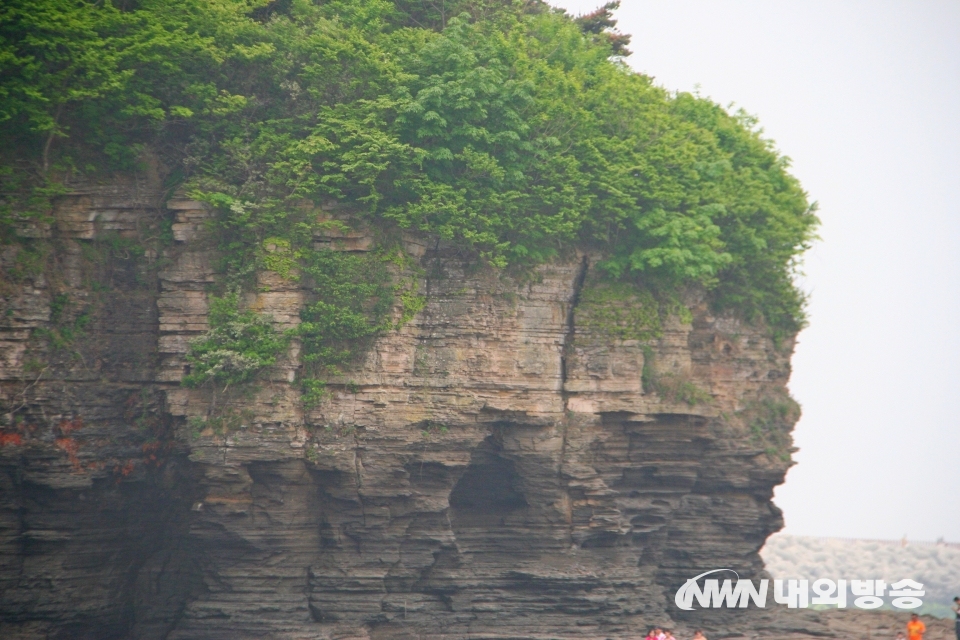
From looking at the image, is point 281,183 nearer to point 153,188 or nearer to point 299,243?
point 299,243

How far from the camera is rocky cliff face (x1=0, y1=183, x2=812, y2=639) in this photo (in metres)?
23.5

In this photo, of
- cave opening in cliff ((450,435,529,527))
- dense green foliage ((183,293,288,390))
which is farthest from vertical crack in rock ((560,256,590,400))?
dense green foliage ((183,293,288,390))

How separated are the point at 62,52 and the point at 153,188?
3449 millimetres

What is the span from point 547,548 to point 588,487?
1772 mm

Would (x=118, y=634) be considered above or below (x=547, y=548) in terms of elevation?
below

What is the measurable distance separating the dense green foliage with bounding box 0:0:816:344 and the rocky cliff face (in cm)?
96

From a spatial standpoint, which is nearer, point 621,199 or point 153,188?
A: point 153,188

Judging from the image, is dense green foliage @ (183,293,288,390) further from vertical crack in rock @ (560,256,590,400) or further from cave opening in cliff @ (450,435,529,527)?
vertical crack in rock @ (560,256,590,400)

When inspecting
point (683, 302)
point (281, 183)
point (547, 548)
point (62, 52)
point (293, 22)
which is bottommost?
point (547, 548)

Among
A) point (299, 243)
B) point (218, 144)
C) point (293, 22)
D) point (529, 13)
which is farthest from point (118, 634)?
point (529, 13)

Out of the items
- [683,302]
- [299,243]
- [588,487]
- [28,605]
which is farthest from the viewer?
[683,302]

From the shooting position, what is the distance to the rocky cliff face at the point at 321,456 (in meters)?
23.5

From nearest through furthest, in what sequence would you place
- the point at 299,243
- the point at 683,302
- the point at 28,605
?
1. the point at 28,605
2. the point at 299,243
3. the point at 683,302

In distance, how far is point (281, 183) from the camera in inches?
967
